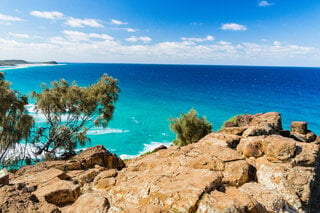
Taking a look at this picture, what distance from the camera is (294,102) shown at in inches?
3632

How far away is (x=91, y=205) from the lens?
760 centimetres

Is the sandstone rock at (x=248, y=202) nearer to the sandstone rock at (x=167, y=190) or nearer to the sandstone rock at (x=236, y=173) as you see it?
the sandstone rock at (x=167, y=190)

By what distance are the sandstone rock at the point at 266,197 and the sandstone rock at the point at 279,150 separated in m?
2.87

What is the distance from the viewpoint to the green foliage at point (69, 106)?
88.0ft

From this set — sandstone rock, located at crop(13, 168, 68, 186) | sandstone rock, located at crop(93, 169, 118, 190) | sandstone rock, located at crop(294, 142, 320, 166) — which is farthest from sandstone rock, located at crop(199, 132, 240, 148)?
sandstone rock, located at crop(13, 168, 68, 186)

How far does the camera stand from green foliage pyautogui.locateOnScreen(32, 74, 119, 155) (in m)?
26.8

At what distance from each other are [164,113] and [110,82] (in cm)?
4440

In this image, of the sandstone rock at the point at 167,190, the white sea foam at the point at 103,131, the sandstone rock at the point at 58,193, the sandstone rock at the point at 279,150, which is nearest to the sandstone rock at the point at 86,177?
the sandstone rock at the point at 58,193

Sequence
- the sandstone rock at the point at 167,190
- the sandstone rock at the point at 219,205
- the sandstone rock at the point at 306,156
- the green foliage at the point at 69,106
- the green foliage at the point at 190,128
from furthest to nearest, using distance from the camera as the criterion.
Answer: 1. the green foliage at the point at 190,128
2. the green foliage at the point at 69,106
3. the sandstone rock at the point at 306,156
4. the sandstone rock at the point at 167,190
5. the sandstone rock at the point at 219,205

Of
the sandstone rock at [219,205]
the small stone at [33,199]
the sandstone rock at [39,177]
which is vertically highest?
the sandstone rock at [219,205]

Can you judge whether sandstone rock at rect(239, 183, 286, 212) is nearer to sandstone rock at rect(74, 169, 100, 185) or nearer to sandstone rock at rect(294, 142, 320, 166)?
sandstone rock at rect(294, 142, 320, 166)

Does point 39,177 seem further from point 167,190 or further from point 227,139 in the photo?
point 227,139

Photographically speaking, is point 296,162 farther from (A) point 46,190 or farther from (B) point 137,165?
(A) point 46,190

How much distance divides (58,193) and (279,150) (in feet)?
40.7
